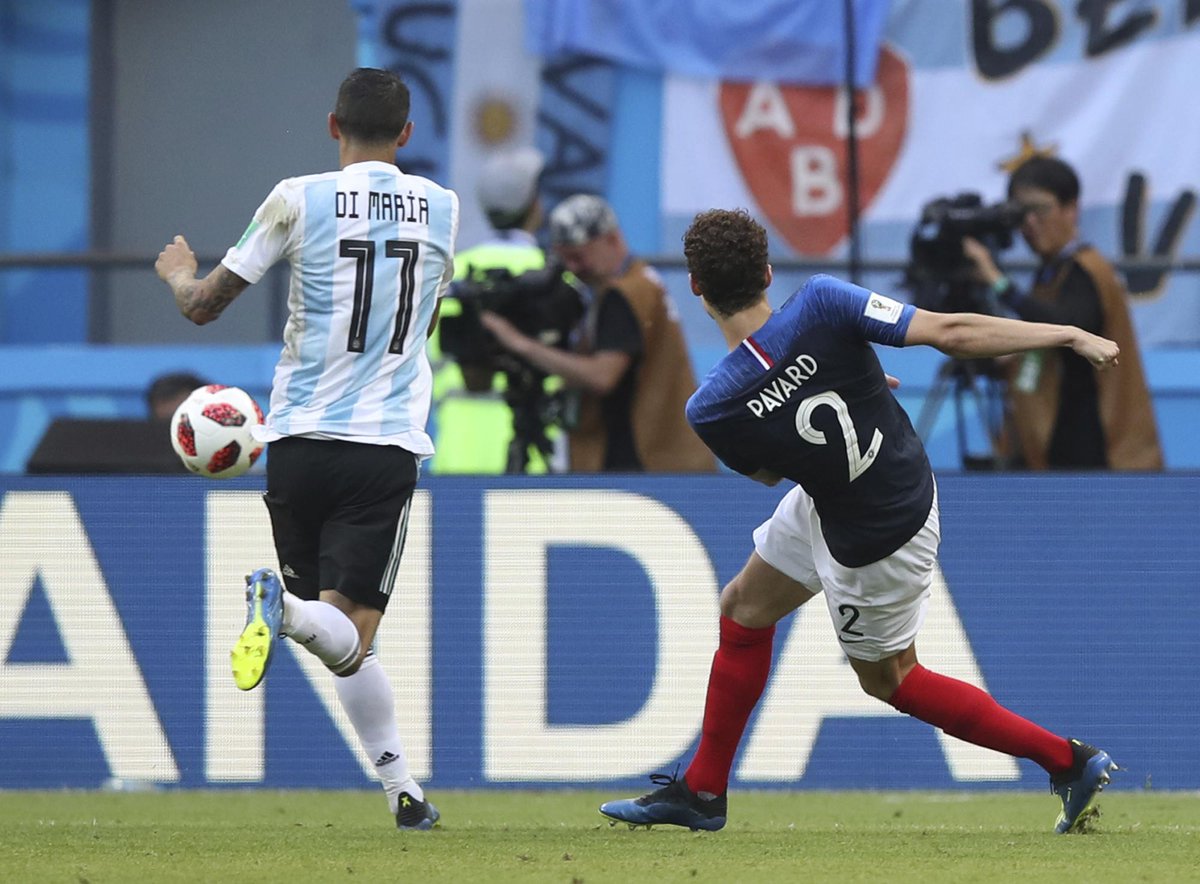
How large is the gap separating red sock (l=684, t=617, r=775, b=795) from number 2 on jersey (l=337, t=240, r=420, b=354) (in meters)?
1.25

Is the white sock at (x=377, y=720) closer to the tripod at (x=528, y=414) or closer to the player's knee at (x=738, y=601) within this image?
the player's knee at (x=738, y=601)

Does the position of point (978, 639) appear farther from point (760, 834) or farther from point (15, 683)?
point (15, 683)

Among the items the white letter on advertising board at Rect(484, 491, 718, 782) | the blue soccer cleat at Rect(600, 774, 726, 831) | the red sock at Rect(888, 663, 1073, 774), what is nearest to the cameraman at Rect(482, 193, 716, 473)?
the white letter on advertising board at Rect(484, 491, 718, 782)

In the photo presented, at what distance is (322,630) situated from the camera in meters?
5.11

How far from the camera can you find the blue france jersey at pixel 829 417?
5102 millimetres

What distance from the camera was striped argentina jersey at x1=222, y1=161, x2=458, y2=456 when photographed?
209 inches

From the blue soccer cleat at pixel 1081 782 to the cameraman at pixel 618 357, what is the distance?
2950mm

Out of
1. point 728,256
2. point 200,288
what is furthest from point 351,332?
point 728,256

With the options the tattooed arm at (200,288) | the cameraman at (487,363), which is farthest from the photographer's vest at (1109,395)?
the tattooed arm at (200,288)

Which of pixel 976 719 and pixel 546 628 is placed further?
pixel 546 628

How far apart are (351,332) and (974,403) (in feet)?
14.9

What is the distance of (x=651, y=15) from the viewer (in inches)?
453

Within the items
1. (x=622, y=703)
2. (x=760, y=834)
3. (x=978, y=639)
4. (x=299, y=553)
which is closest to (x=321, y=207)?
(x=299, y=553)

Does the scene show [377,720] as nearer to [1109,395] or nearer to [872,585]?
[872,585]
